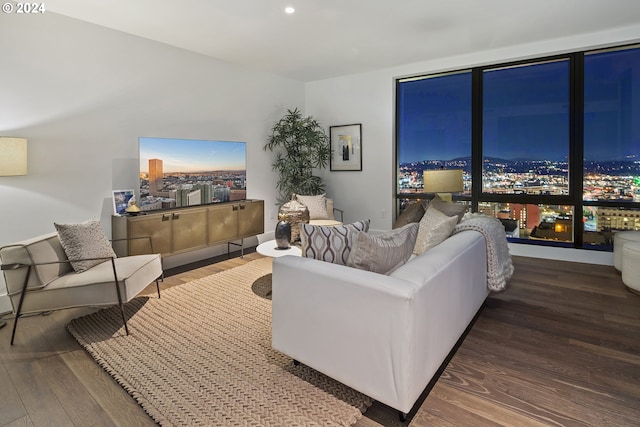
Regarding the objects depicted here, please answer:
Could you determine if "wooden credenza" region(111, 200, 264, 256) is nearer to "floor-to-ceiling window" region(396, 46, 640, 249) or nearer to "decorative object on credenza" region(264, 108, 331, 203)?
"decorative object on credenza" region(264, 108, 331, 203)

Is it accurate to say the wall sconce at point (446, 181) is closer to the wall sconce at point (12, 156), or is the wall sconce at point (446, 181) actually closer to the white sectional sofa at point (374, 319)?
the white sectional sofa at point (374, 319)

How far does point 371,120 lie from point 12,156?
4.33 metres

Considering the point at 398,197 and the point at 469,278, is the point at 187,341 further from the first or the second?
the point at 398,197

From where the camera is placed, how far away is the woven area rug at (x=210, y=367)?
1733 millimetres

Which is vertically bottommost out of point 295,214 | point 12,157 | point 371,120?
point 295,214

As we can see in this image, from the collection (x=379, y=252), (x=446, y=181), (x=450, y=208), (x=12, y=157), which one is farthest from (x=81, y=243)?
(x=446, y=181)

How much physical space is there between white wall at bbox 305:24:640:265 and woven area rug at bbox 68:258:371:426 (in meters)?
2.96

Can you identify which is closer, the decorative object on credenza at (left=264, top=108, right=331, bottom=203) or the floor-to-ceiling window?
the floor-to-ceiling window

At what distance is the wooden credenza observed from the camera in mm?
3547

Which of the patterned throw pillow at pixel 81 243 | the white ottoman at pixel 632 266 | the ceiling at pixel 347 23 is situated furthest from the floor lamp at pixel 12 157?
the white ottoman at pixel 632 266

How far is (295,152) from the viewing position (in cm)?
569

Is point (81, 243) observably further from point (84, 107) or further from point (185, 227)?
point (84, 107)

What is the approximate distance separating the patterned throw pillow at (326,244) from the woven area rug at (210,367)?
0.66 meters

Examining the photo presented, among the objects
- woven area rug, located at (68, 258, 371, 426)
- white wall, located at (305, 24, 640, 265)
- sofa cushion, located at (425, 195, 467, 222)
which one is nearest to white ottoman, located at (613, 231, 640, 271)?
white wall, located at (305, 24, 640, 265)
